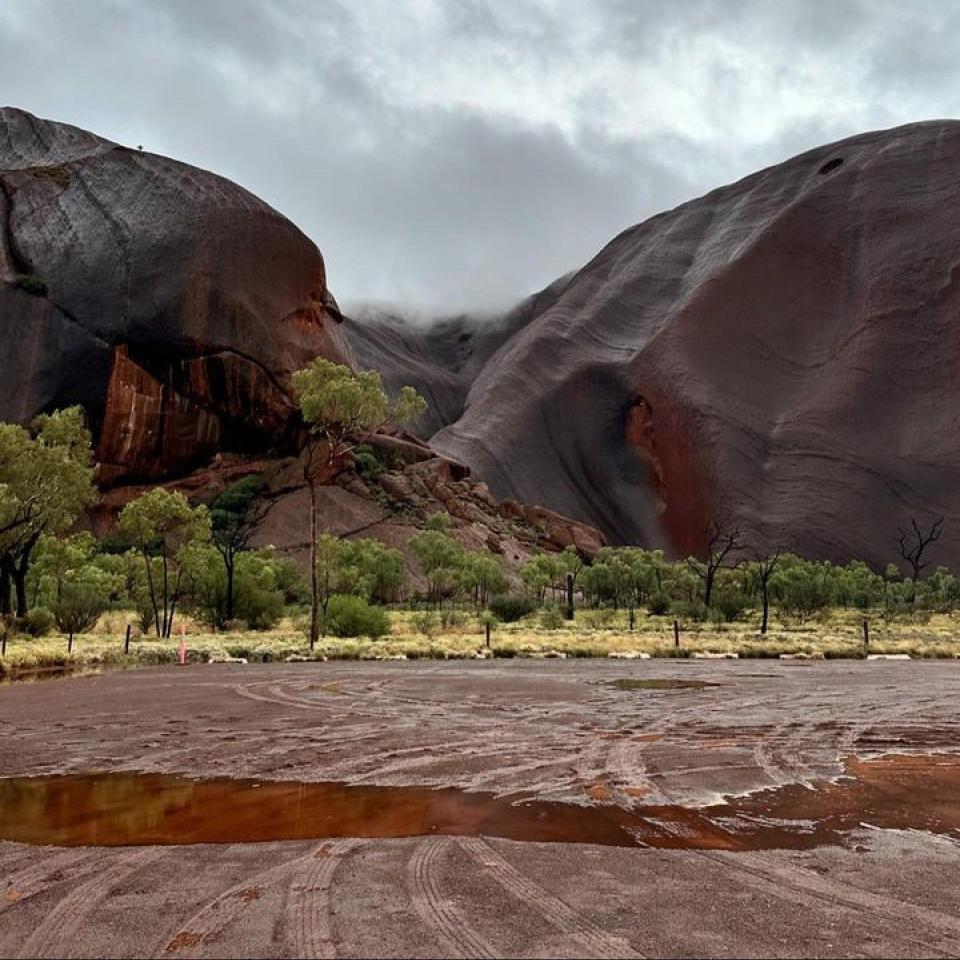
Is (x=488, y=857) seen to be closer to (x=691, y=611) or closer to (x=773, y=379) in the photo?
(x=691, y=611)

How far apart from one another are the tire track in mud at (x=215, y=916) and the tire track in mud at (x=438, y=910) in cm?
69

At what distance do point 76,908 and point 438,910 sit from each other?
66.8 inches

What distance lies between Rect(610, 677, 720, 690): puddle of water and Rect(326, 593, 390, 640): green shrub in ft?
55.9

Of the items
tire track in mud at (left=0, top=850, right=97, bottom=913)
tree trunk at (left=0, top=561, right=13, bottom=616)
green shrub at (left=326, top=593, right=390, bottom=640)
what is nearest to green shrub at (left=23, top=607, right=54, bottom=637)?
tree trunk at (left=0, top=561, right=13, bottom=616)

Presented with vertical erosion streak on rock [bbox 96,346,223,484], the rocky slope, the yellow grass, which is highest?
vertical erosion streak on rock [bbox 96,346,223,484]

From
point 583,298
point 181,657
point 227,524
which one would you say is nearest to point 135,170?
point 227,524

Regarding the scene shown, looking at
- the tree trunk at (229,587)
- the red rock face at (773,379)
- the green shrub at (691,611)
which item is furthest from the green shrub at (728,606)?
the red rock face at (773,379)

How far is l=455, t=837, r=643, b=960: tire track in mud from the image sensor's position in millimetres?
3256

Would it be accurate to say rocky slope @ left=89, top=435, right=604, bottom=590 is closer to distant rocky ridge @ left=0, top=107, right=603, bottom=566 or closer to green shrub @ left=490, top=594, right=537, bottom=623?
distant rocky ridge @ left=0, top=107, right=603, bottom=566

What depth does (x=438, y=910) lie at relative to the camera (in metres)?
3.69

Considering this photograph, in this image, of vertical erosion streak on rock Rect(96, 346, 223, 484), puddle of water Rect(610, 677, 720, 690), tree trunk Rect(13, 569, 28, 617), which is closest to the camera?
puddle of water Rect(610, 677, 720, 690)

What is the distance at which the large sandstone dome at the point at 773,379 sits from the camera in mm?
86500

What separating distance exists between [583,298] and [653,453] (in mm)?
32664

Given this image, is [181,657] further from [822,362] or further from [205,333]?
[822,362]
